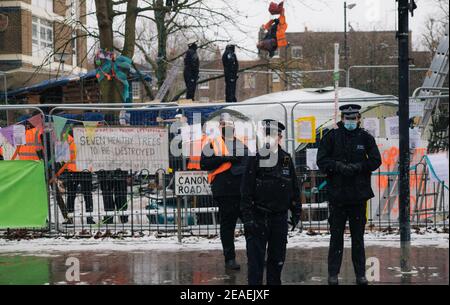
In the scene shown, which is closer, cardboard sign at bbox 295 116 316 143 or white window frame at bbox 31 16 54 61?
cardboard sign at bbox 295 116 316 143

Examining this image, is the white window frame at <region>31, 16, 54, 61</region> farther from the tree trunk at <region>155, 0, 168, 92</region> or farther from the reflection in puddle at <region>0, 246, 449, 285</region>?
the reflection in puddle at <region>0, 246, 449, 285</region>

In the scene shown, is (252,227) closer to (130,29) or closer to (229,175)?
(229,175)

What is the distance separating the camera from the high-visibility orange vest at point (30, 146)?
1227 centimetres

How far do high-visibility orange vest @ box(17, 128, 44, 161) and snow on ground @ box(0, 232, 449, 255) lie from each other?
1.49 m

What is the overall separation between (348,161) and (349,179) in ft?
0.77

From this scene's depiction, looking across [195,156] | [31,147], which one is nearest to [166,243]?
[195,156]

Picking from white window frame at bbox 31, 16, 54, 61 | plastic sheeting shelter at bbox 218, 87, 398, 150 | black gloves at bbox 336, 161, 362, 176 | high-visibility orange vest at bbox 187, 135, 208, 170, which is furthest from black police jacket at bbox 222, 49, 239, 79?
white window frame at bbox 31, 16, 54, 61

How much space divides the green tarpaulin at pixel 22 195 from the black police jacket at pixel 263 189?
544 cm

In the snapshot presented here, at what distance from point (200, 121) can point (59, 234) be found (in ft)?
10.4

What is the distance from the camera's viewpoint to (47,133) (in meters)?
12.2

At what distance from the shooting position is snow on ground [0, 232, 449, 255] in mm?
11102

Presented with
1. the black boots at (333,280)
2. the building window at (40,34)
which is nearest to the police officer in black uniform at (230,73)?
the black boots at (333,280)
